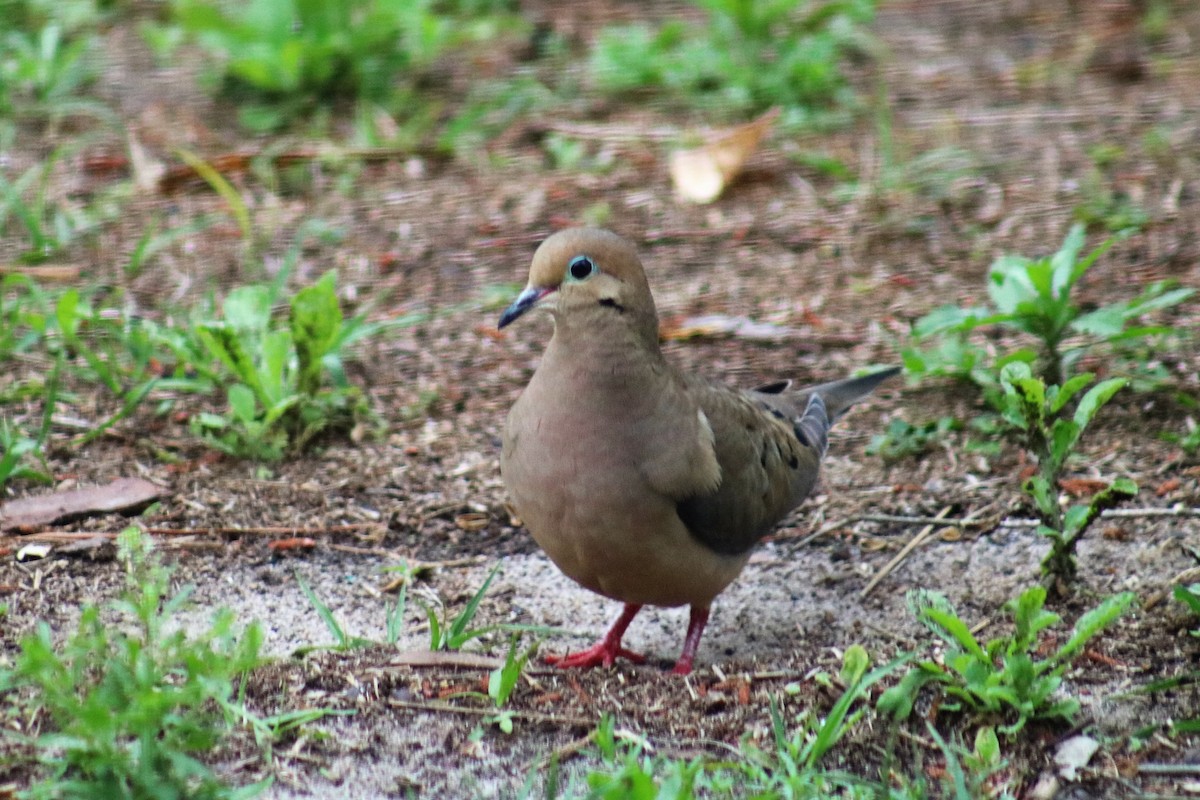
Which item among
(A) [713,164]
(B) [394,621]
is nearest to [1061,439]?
(B) [394,621]

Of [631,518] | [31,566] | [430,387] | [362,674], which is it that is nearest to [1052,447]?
[631,518]

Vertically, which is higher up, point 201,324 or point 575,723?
point 201,324

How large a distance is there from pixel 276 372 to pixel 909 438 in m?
2.07

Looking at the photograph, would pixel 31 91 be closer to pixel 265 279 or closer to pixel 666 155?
pixel 265 279

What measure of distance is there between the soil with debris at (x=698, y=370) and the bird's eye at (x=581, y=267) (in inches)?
37.9

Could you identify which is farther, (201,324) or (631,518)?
(201,324)

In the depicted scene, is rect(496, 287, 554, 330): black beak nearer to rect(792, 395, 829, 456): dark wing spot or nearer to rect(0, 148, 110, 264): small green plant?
rect(792, 395, 829, 456): dark wing spot

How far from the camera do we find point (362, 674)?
131 inches

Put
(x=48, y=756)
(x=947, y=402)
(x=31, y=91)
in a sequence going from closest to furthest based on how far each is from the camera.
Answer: (x=48, y=756), (x=947, y=402), (x=31, y=91)

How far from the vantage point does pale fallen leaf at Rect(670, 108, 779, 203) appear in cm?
659

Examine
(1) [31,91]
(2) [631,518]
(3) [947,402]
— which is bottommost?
(3) [947,402]

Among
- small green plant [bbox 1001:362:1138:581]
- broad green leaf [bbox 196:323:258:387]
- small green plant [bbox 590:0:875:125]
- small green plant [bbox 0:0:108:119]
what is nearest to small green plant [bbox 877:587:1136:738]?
small green plant [bbox 1001:362:1138:581]

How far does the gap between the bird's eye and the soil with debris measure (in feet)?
3.15

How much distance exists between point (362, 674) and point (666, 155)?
4.08m
